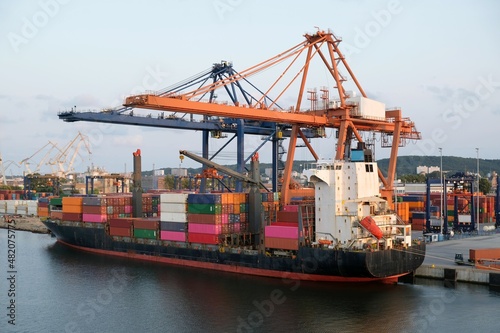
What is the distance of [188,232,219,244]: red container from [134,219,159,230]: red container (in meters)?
4.84

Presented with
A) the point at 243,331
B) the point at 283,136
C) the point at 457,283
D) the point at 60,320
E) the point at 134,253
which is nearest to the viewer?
the point at 243,331

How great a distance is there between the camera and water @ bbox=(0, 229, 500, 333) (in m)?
25.2

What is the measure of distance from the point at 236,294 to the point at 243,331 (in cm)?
649

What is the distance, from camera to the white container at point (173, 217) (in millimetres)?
41688

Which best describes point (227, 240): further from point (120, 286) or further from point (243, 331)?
point (243, 331)

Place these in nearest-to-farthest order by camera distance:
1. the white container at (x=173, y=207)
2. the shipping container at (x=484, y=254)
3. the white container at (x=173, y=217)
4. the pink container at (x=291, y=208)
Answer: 1. the shipping container at (x=484, y=254)
2. the pink container at (x=291, y=208)
3. the white container at (x=173, y=207)
4. the white container at (x=173, y=217)

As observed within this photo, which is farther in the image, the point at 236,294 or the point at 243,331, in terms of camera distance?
the point at 236,294

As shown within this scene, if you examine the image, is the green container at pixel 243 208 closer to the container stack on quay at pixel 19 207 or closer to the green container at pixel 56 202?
the green container at pixel 56 202

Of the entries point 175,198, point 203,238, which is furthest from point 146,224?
point 203,238

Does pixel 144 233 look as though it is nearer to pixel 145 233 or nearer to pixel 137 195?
pixel 145 233

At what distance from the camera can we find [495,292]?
2952cm

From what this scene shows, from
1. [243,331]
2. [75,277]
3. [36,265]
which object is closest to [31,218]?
[36,265]

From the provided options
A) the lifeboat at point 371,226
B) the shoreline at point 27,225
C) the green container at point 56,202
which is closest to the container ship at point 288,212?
the lifeboat at point 371,226

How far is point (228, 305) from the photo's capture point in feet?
94.5
